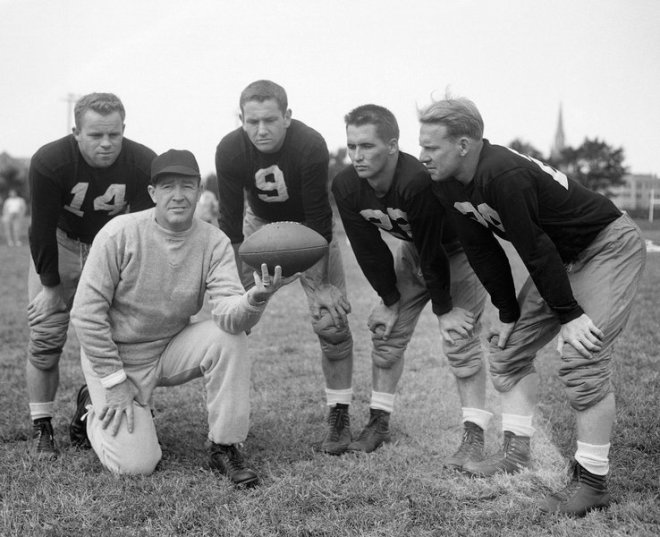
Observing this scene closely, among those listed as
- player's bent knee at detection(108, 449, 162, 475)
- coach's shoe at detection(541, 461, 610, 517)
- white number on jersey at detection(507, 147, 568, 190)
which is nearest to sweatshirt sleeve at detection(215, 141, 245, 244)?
player's bent knee at detection(108, 449, 162, 475)

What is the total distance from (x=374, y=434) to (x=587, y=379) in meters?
1.47

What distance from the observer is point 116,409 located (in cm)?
360

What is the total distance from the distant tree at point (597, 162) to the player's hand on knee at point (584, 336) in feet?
220

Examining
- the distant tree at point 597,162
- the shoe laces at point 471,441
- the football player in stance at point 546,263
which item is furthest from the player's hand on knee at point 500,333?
the distant tree at point 597,162

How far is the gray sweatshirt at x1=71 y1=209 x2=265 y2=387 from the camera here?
140 inches

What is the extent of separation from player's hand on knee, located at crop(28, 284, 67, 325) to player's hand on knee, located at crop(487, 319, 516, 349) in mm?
2641

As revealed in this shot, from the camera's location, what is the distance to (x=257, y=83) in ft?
Result: 13.6

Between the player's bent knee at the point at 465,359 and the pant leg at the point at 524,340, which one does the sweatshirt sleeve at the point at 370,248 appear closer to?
the player's bent knee at the point at 465,359

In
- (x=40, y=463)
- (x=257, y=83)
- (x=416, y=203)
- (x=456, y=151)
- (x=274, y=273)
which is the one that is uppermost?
(x=257, y=83)

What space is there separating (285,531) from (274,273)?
1210mm

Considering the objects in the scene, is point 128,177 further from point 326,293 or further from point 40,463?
point 40,463

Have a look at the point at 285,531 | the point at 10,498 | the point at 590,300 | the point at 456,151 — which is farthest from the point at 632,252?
the point at 10,498

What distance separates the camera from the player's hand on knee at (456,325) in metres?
3.97

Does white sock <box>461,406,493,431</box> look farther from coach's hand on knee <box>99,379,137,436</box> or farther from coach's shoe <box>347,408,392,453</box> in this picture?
coach's hand on knee <box>99,379,137,436</box>
